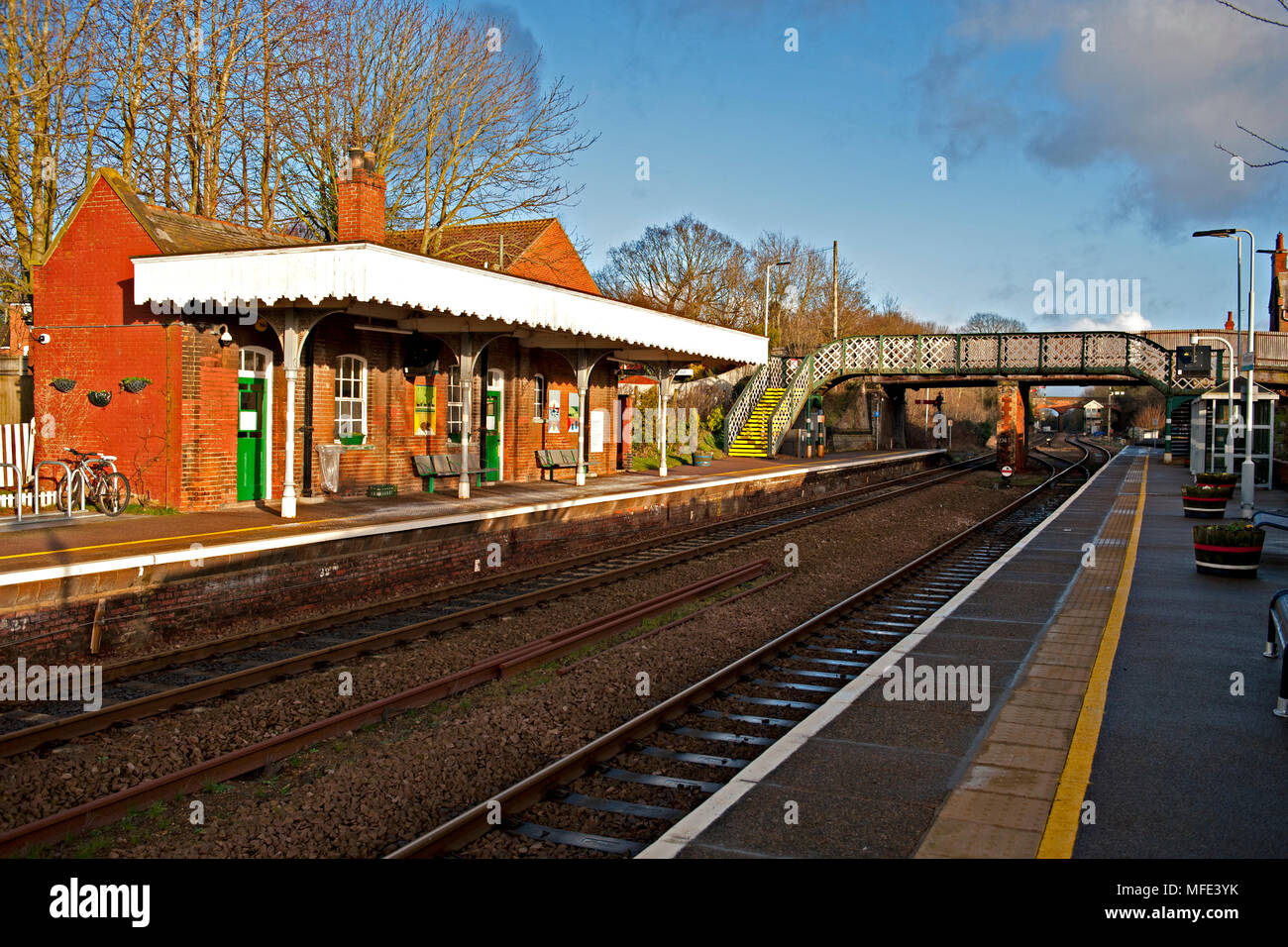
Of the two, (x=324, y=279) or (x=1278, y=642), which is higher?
(x=324, y=279)

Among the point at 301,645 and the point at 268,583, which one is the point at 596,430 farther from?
the point at 301,645

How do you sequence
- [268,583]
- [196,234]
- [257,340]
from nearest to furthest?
[268,583], [257,340], [196,234]

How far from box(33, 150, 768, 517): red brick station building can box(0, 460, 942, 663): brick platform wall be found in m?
1.96

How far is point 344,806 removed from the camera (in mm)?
5746

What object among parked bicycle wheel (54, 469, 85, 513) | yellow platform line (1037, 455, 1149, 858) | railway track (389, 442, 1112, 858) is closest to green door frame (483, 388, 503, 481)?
parked bicycle wheel (54, 469, 85, 513)

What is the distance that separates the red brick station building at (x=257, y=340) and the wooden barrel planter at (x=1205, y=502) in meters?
11.9

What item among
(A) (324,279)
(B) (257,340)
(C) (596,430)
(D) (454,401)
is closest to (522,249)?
(C) (596,430)

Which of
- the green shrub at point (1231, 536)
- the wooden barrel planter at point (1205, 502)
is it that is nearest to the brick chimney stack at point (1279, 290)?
the wooden barrel planter at point (1205, 502)

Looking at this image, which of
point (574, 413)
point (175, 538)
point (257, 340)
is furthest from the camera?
point (574, 413)


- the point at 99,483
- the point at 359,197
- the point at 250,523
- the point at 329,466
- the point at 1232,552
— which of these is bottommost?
the point at 1232,552

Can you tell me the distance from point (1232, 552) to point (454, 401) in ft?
45.0

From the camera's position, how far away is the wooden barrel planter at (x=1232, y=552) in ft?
40.9

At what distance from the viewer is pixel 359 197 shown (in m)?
16.5
